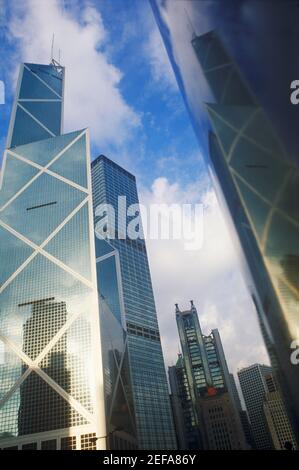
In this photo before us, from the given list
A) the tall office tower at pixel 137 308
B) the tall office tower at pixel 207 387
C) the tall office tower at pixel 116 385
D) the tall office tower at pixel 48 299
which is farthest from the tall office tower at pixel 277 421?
the tall office tower at pixel 48 299

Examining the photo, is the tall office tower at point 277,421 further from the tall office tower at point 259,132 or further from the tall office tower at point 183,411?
the tall office tower at point 259,132

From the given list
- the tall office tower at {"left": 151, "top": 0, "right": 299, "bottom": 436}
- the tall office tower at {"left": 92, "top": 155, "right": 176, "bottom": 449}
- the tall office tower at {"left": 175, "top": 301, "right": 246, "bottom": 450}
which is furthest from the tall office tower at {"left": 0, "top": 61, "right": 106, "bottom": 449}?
the tall office tower at {"left": 175, "top": 301, "right": 246, "bottom": 450}

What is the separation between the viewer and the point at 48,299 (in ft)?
185

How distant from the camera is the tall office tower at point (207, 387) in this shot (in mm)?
100875

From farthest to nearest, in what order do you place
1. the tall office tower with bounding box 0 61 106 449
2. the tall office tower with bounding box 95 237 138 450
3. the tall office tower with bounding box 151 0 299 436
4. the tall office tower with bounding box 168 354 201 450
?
the tall office tower with bounding box 168 354 201 450, the tall office tower with bounding box 95 237 138 450, the tall office tower with bounding box 0 61 106 449, the tall office tower with bounding box 151 0 299 436

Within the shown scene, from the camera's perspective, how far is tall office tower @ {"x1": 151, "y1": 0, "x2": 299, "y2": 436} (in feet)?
6.23

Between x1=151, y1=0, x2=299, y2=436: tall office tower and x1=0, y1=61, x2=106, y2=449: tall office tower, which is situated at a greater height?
x1=0, y1=61, x2=106, y2=449: tall office tower

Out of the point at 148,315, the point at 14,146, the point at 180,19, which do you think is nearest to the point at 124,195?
the point at 148,315

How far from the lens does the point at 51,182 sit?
6869 centimetres

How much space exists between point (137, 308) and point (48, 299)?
50.4m

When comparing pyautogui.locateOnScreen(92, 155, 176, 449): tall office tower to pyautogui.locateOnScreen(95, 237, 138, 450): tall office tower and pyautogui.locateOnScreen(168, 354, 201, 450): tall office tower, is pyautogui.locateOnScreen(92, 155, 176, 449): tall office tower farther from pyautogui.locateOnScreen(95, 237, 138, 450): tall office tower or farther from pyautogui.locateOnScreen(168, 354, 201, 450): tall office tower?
pyautogui.locateOnScreen(168, 354, 201, 450): tall office tower

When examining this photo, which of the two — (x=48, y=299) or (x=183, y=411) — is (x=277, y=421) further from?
(x=48, y=299)

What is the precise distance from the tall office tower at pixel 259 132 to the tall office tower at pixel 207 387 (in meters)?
110

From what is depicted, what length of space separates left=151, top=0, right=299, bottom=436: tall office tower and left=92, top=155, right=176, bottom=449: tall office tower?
261 feet
